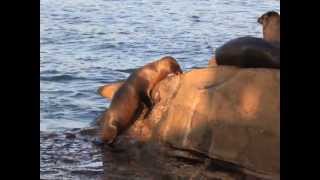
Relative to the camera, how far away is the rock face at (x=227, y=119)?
5.73 m

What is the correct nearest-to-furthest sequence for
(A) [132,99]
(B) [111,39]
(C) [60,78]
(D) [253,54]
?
(D) [253,54]
(A) [132,99]
(C) [60,78]
(B) [111,39]

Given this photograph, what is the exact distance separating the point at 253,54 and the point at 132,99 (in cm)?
156

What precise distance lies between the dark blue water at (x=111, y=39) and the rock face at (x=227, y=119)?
1.68 meters

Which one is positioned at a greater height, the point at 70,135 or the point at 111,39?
the point at 70,135

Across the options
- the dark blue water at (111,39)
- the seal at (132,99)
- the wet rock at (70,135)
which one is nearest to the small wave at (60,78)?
the dark blue water at (111,39)

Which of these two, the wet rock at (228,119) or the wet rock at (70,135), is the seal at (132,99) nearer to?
the wet rock at (228,119)

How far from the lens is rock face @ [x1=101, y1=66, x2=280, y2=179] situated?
5727 mm

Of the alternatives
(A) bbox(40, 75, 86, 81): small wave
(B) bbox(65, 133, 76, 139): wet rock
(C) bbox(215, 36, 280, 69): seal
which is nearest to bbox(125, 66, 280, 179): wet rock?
(C) bbox(215, 36, 280, 69): seal

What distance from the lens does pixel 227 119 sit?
603 cm

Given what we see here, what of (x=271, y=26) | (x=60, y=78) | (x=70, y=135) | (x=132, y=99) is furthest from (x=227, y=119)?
(x=60, y=78)

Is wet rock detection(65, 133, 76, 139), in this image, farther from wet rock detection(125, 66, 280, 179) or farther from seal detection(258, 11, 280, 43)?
seal detection(258, 11, 280, 43)

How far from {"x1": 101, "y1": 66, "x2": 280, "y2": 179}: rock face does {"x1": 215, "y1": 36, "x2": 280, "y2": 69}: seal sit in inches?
6.8

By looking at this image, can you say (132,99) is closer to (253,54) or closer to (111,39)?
(253,54)
